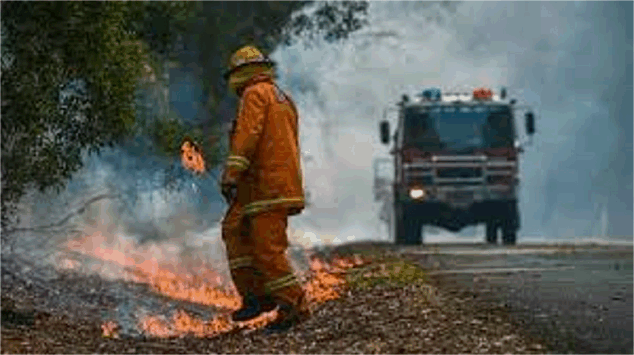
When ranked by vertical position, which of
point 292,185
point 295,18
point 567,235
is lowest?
point 567,235

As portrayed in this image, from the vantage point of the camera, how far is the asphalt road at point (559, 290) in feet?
24.1

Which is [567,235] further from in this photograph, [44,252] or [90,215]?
[44,252]

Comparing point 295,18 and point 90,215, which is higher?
point 295,18

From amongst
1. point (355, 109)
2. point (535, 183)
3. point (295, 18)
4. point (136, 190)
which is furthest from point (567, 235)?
point (136, 190)

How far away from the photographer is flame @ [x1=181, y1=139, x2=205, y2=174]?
353 inches

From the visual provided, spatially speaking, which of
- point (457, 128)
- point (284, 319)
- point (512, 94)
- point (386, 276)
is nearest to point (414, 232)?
point (457, 128)

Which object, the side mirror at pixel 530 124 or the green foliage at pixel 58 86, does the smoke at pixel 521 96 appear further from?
the green foliage at pixel 58 86

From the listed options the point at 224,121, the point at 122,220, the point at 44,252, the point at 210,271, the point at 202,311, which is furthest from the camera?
the point at 122,220

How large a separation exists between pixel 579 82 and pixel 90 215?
175ft

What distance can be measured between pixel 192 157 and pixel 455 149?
51.8 feet

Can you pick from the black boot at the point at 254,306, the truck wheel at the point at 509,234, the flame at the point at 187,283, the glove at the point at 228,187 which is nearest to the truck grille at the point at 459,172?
the truck wheel at the point at 509,234

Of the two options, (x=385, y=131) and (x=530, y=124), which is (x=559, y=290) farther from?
(x=385, y=131)

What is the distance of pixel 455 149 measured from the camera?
2444cm

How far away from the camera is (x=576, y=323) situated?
7.93 metres
